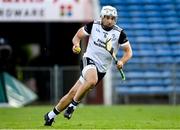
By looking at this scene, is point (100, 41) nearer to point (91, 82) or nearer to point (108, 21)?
point (108, 21)

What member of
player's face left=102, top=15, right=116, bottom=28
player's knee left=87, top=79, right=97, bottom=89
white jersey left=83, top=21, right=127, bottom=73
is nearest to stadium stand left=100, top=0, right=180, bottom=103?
white jersey left=83, top=21, right=127, bottom=73

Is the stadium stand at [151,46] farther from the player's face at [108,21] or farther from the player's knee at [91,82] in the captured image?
the player's knee at [91,82]

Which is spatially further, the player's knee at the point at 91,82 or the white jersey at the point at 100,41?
the white jersey at the point at 100,41

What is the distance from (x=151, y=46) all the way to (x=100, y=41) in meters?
15.4

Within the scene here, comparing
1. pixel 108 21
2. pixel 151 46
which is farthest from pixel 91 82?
pixel 151 46

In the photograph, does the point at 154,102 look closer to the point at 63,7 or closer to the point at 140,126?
the point at 63,7

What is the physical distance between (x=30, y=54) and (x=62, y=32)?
68.6 inches

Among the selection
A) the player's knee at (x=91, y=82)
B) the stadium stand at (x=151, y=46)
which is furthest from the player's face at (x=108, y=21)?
the stadium stand at (x=151, y=46)

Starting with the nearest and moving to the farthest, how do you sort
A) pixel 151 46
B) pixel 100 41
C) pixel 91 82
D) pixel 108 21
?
pixel 91 82, pixel 108 21, pixel 100 41, pixel 151 46

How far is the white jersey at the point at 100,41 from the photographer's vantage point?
13.2 meters

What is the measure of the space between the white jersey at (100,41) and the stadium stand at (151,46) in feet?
39.6

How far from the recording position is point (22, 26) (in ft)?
116

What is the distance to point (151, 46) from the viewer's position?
2848 cm

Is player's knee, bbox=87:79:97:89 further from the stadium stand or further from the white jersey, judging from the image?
the stadium stand
